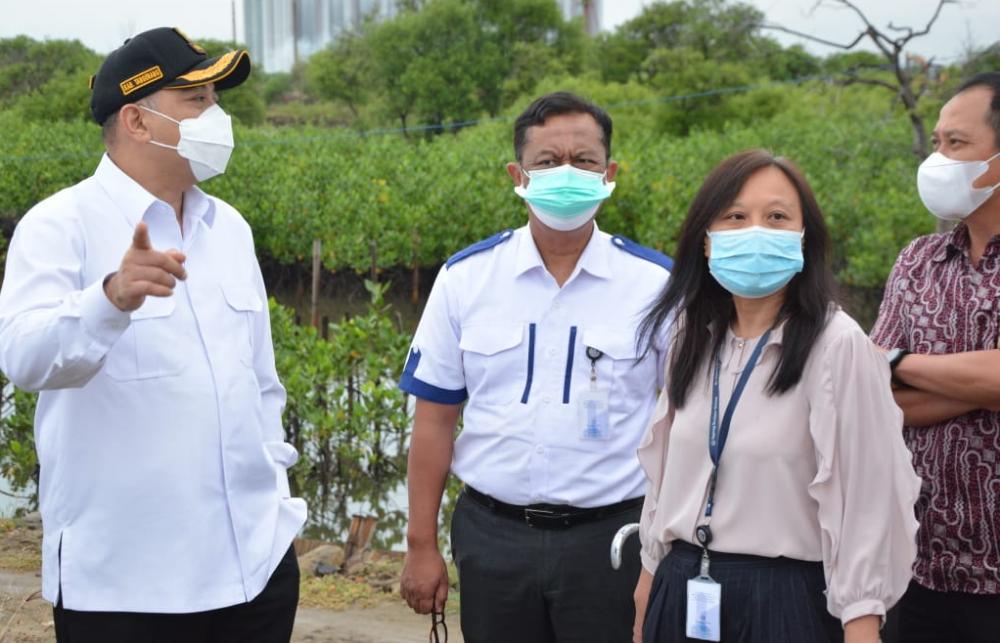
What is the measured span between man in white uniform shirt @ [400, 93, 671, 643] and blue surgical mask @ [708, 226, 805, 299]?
528 millimetres

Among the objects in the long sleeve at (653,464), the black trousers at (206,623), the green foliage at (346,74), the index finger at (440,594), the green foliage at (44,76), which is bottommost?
the index finger at (440,594)

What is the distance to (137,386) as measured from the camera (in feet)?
7.57

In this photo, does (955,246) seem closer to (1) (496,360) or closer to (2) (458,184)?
(1) (496,360)

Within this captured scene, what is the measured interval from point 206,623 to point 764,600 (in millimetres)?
1207

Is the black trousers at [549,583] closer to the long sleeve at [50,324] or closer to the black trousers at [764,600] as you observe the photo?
the black trousers at [764,600]

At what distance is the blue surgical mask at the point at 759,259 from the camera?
7.15 ft

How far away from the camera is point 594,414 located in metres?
2.68

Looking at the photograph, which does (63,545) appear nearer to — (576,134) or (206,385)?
(206,385)

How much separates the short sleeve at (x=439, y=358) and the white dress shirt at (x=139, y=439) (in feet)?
1.63

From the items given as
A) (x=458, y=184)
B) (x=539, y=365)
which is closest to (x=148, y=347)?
(x=539, y=365)

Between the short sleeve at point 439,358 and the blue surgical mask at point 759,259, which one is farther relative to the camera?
the short sleeve at point 439,358

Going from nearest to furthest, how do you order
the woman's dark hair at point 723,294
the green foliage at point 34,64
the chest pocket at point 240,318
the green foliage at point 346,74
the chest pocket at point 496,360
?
the woman's dark hair at point 723,294 → the chest pocket at point 240,318 → the chest pocket at point 496,360 → the green foliage at point 34,64 → the green foliage at point 346,74

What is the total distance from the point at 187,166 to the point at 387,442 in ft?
17.3

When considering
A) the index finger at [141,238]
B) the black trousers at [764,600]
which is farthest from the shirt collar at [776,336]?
the index finger at [141,238]
